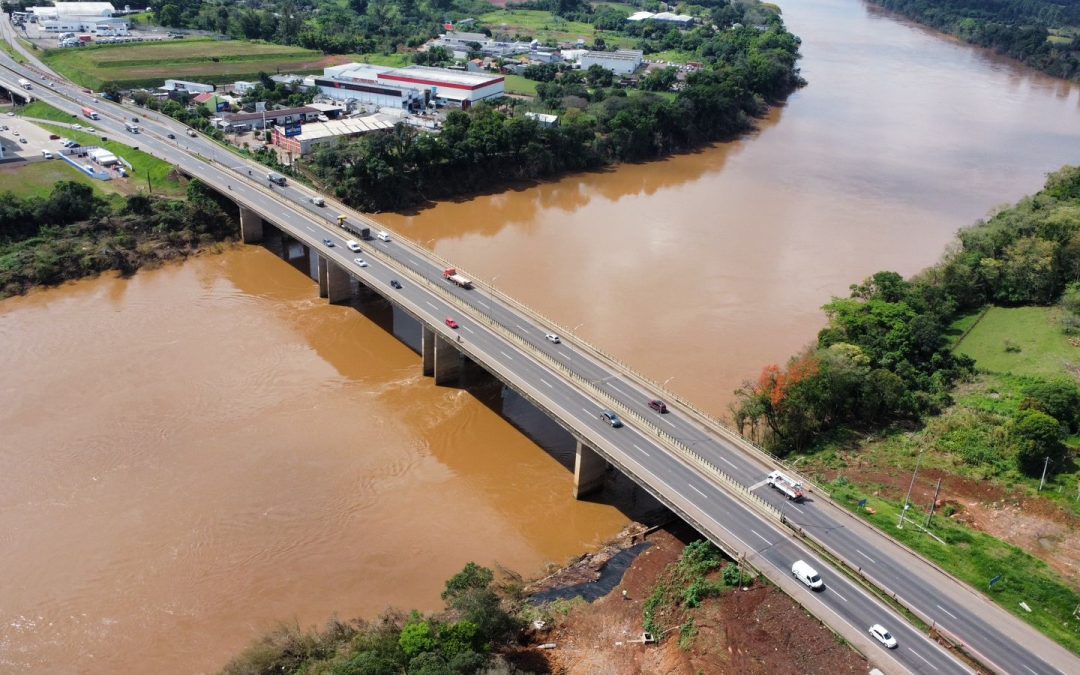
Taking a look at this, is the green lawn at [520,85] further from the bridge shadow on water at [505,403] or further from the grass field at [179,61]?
the bridge shadow on water at [505,403]

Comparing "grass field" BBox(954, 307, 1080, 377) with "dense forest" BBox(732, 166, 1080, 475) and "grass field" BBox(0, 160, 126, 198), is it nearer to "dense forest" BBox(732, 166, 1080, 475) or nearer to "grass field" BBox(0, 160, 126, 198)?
"dense forest" BBox(732, 166, 1080, 475)

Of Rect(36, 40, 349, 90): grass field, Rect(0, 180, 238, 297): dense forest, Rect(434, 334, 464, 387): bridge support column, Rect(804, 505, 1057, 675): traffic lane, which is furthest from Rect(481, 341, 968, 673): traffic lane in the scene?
Rect(36, 40, 349, 90): grass field

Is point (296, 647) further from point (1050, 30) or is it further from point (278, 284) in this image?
point (1050, 30)

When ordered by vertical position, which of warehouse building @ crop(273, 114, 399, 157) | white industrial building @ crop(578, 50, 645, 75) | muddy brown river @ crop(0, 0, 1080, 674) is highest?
white industrial building @ crop(578, 50, 645, 75)

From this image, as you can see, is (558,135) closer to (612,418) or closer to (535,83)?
(535,83)

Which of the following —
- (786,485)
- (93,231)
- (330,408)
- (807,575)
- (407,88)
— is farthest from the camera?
(407,88)

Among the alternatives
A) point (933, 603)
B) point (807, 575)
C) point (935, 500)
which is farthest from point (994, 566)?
point (807, 575)

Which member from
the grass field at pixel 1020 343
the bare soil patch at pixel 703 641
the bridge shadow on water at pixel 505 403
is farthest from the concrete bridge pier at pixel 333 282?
the grass field at pixel 1020 343
